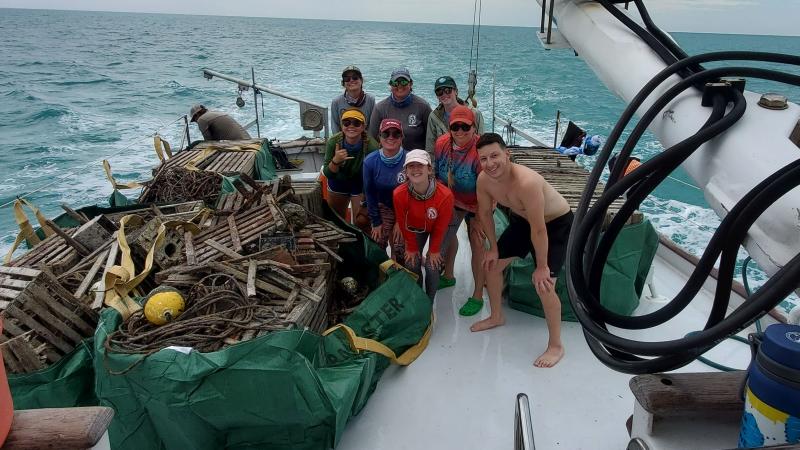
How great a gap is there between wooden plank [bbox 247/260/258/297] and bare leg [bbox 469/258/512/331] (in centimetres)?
160

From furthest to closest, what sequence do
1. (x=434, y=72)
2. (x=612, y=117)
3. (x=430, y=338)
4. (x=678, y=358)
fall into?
(x=434, y=72) < (x=612, y=117) < (x=430, y=338) < (x=678, y=358)

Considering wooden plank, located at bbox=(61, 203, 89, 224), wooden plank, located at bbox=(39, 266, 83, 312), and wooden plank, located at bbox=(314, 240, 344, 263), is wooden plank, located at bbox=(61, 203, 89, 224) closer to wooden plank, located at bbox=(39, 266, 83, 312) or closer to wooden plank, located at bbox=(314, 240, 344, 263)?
wooden plank, located at bbox=(39, 266, 83, 312)

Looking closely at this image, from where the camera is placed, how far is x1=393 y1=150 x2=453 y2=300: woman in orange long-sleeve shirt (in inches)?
131

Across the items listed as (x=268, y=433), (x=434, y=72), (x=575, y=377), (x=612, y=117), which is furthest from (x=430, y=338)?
(x=434, y=72)

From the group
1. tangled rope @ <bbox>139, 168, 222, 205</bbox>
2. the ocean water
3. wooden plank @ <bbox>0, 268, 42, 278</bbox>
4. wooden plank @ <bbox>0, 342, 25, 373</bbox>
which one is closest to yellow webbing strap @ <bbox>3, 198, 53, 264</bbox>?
the ocean water

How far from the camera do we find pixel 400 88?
14.3 ft

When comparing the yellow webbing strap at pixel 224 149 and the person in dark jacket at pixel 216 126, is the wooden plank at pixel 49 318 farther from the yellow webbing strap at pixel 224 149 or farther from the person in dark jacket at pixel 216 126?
the person in dark jacket at pixel 216 126

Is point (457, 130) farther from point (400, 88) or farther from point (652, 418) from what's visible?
point (652, 418)

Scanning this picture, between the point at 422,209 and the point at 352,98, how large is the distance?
79.6 inches

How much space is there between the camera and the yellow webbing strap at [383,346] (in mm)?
3094

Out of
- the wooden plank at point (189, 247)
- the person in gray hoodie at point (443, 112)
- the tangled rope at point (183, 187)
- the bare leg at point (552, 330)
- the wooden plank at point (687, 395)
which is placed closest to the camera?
the wooden plank at point (687, 395)

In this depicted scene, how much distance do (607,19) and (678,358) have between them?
1410 millimetres

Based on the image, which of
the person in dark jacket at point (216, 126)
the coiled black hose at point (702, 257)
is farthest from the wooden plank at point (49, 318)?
the person in dark jacket at point (216, 126)

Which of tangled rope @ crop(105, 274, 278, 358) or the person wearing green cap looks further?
the person wearing green cap
